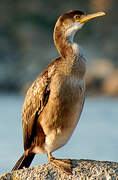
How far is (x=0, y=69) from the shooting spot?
2681cm

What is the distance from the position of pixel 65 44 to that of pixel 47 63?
20569mm

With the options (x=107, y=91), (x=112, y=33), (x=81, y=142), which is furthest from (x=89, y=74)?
(x=112, y=33)

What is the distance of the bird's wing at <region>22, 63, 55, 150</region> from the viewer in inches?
281

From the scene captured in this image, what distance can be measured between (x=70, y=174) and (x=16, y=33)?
2639 centimetres

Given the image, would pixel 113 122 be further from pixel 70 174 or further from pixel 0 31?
pixel 0 31

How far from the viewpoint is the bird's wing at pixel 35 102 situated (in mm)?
7148

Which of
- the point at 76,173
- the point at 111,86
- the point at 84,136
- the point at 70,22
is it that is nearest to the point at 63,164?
the point at 76,173

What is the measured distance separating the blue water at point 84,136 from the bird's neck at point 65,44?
16.1ft

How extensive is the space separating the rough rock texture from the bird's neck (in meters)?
1.23

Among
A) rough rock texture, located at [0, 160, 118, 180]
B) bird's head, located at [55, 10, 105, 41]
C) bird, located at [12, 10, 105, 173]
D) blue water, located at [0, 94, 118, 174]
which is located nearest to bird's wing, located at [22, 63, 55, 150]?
bird, located at [12, 10, 105, 173]

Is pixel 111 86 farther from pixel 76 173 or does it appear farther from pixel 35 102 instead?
pixel 76 173

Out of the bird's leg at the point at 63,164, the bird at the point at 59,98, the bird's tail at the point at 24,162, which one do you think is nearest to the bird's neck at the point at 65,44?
the bird at the point at 59,98

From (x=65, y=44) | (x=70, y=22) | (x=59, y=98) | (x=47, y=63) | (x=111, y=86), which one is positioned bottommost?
(x=59, y=98)

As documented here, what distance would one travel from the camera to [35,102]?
23.9 ft
